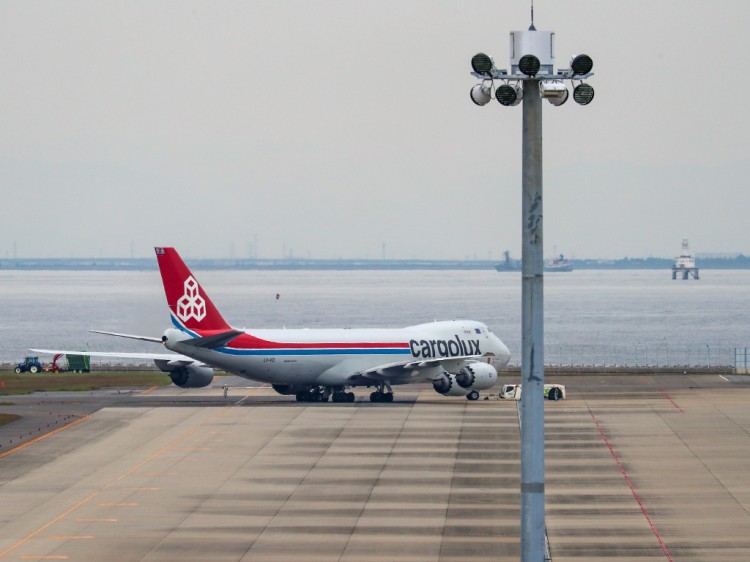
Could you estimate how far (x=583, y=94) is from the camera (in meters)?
20.9

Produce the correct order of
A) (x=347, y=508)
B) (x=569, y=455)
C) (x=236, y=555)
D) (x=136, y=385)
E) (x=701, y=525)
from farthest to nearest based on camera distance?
(x=136, y=385)
(x=569, y=455)
(x=347, y=508)
(x=701, y=525)
(x=236, y=555)

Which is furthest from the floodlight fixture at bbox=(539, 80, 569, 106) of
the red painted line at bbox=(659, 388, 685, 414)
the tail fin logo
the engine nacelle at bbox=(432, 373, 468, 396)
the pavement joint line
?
the engine nacelle at bbox=(432, 373, 468, 396)

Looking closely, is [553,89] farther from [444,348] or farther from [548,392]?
[548,392]

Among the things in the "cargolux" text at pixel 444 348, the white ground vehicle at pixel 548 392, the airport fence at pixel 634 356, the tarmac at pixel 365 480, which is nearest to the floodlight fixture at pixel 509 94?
the tarmac at pixel 365 480

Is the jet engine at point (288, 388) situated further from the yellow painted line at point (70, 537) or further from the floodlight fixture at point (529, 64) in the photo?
the floodlight fixture at point (529, 64)

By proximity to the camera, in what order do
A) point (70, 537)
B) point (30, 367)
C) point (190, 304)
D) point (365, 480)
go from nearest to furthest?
point (70, 537) < point (365, 480) < point (190, 304) < point (30, 367)

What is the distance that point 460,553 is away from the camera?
4331 centimetres

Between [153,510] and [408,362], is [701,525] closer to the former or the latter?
[153,510]

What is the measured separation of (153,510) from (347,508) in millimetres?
8039

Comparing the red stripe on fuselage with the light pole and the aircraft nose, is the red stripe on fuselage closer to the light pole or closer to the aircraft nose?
the aircraft nose

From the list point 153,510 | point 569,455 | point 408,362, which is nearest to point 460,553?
point 153,510

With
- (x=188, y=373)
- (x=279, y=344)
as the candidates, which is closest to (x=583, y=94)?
(x=279, y=344)

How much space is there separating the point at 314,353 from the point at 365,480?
1112 inches

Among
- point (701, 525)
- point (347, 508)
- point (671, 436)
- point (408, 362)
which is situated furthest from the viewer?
point (408, 362)
